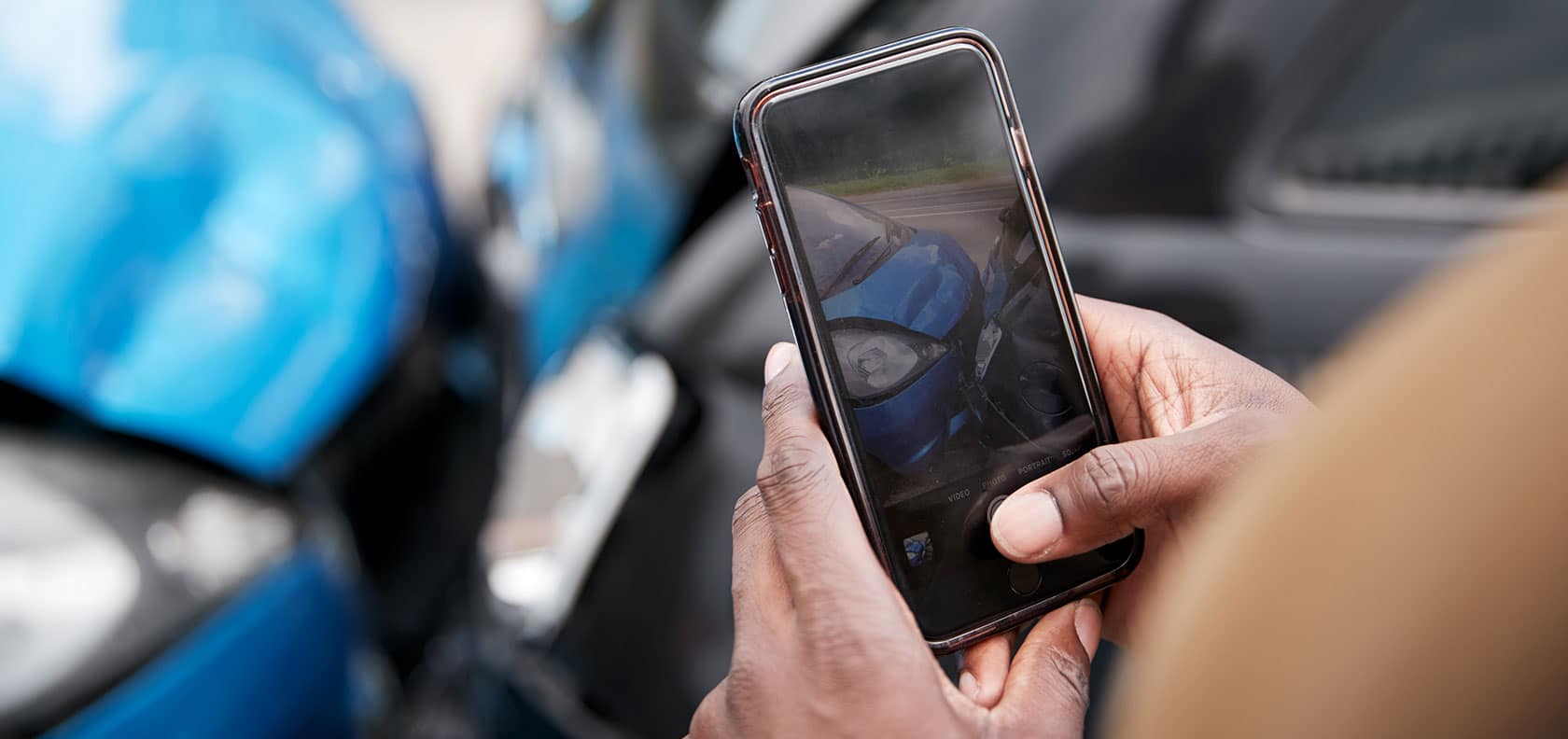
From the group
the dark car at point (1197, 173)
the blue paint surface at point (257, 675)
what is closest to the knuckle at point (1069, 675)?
the dark car at point (1197, 173)

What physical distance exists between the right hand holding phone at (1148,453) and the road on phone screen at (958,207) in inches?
3.5

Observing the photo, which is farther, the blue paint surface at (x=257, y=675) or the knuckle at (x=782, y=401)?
the blue paint surface at (x=257, y=675)

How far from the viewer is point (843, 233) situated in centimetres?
58

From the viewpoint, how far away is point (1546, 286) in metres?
0.38

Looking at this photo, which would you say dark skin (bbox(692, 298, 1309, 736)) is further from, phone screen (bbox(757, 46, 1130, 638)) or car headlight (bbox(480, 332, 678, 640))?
car headlight (bbox(480, 332, 678, 640))

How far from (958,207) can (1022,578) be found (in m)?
0.23

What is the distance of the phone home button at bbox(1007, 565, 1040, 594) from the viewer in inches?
24.5

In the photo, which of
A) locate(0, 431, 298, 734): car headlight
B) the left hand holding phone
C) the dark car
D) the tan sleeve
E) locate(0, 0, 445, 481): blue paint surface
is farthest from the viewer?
locate(0, 0, 445, 481): blue paint surface

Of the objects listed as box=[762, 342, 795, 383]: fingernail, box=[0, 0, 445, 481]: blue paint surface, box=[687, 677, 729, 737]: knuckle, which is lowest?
box=[687, 677, 729, 737]: knuckle

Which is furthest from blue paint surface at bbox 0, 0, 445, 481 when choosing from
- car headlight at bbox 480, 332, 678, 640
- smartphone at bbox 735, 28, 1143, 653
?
smartphone at bbox 735, 28, 1143, 653

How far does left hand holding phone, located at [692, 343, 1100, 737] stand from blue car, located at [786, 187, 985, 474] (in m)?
0.04

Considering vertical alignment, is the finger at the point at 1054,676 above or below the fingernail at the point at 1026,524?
below

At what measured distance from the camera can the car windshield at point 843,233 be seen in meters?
0.58

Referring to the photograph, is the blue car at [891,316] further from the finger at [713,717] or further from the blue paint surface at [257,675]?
the blue paint surface at [257,675]
